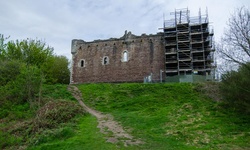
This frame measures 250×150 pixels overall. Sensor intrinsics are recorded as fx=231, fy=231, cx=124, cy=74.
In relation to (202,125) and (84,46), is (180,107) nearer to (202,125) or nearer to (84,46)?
(202,125)

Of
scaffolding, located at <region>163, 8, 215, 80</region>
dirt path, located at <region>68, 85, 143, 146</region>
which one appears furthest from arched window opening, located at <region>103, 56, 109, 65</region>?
dirt path, located at <region>68, 85, 143, 146</region>

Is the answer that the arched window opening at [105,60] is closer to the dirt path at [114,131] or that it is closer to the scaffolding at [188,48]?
the scaffolding at [188,48]

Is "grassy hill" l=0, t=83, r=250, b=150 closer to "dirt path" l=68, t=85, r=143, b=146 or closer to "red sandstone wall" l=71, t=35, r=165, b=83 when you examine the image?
"dirt path" l=68, t=85, r=143, b=146

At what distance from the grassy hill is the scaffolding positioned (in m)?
12.6

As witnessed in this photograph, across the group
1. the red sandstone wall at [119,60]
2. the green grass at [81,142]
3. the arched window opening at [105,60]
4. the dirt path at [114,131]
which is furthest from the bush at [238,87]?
the arched window opening at [105,60]

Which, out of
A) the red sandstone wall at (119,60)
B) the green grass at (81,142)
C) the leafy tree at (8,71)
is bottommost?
the green grass at (81,142)

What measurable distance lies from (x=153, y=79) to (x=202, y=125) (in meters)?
21.9

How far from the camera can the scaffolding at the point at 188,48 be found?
33.8 m

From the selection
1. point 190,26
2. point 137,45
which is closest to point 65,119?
point 137,45

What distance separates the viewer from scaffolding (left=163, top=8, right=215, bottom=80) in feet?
111

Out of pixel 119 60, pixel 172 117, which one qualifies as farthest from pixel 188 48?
pixel 172 117

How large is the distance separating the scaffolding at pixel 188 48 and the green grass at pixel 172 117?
10.8m

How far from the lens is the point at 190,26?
35.9m

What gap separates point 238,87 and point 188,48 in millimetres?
22692
